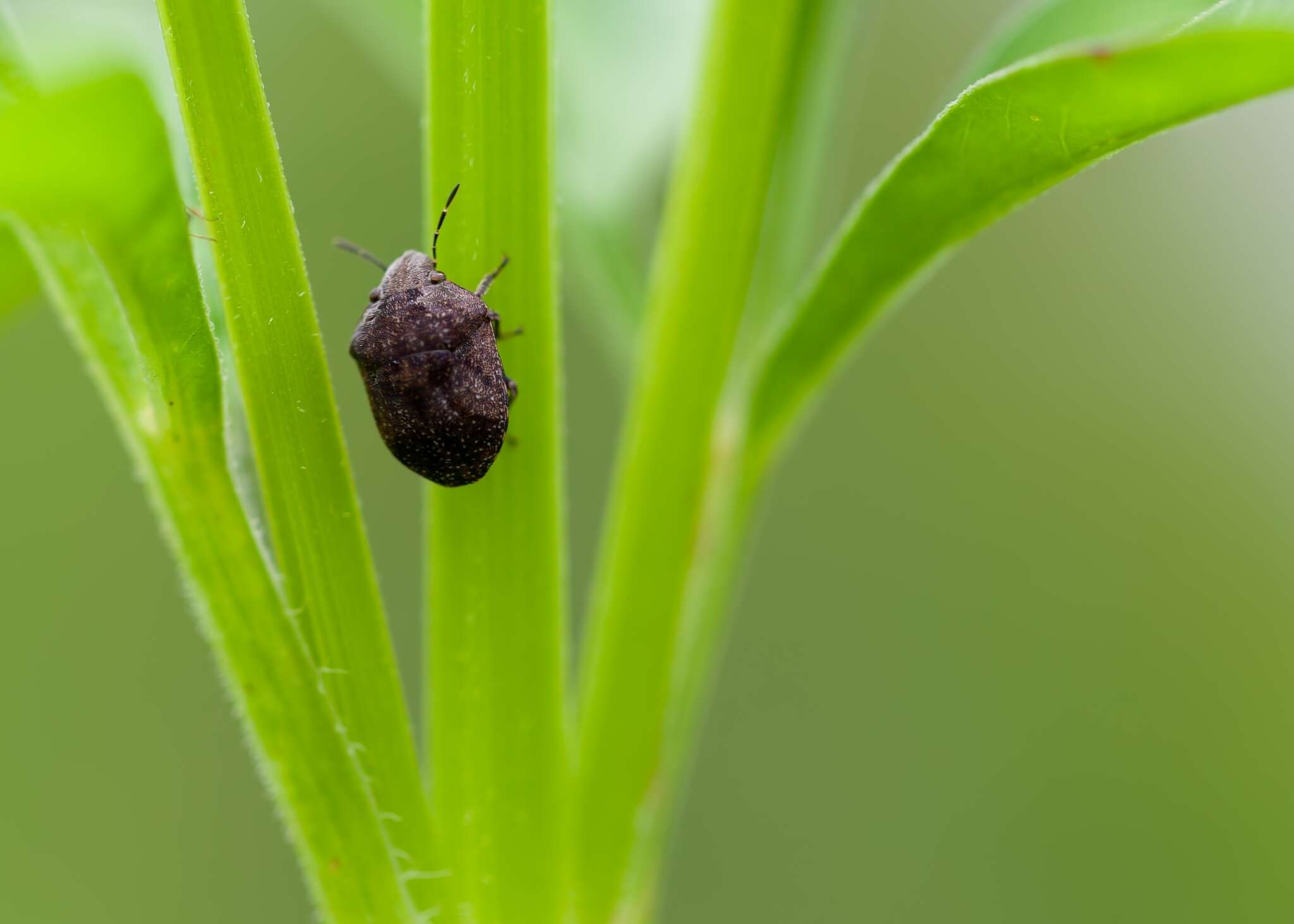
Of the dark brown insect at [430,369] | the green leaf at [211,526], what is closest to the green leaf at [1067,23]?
the dark brown insect at [430,369]

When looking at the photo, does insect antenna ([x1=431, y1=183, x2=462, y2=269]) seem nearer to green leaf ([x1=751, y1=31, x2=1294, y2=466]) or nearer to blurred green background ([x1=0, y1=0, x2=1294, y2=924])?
green leaf ([x1=751, y1=31, x2=1294, y2=466])

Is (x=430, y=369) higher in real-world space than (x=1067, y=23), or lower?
higher

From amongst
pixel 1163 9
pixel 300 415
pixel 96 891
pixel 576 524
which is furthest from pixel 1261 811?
pixel 300 415

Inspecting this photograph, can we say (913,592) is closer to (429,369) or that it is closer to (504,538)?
(429,369)

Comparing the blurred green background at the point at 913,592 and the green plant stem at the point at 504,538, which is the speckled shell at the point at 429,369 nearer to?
the green plant stem at the point at 504,538

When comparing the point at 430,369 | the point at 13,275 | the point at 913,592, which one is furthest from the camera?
the point at 913,592

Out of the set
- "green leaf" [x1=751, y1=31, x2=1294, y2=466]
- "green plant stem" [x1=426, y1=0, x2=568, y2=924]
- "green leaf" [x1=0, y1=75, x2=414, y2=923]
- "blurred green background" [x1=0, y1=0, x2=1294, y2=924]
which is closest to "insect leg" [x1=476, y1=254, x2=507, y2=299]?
"green plant stem" [x1=426, y1=0, x2=568, y2=924]

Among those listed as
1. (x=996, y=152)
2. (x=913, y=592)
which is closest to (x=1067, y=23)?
(x=996, y=152)
